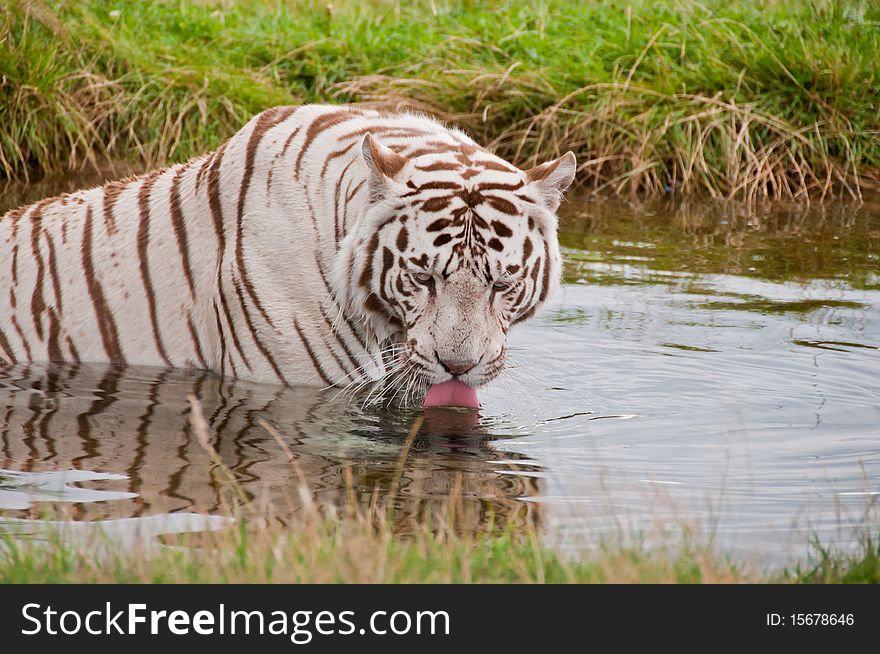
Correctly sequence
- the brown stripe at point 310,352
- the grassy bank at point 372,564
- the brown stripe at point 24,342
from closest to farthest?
the grassy bank at point 372,564, the brown stripe at point 310,352, the brown stripe at point 24,342

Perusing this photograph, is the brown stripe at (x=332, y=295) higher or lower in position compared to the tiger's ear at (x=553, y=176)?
lower

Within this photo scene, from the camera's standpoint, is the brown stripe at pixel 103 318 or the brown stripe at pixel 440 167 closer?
the brown stripe at pixel 440 167

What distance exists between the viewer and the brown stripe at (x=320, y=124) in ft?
17.5

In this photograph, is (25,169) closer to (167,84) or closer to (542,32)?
(167,84)

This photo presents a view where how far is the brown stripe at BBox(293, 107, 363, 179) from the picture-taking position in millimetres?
5320

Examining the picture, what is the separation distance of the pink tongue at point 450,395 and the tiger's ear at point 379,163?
0.78m

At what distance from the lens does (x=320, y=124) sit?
5406 mm

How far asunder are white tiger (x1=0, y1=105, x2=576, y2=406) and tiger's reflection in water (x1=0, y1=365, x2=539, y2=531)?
0.12 m

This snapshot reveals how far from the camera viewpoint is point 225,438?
202 inches

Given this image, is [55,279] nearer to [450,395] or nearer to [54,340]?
[54,340]

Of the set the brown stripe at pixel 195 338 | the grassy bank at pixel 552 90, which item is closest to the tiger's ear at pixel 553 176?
the brown stripe at pixel 195 338

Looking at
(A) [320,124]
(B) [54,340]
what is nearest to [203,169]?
(A) [320,124]

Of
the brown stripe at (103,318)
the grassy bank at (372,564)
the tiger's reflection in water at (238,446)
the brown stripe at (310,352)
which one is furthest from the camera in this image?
the brown stripe at (103,318)

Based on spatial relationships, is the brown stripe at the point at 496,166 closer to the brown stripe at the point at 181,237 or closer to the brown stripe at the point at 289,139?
the brown stripe at the point at 289,139
